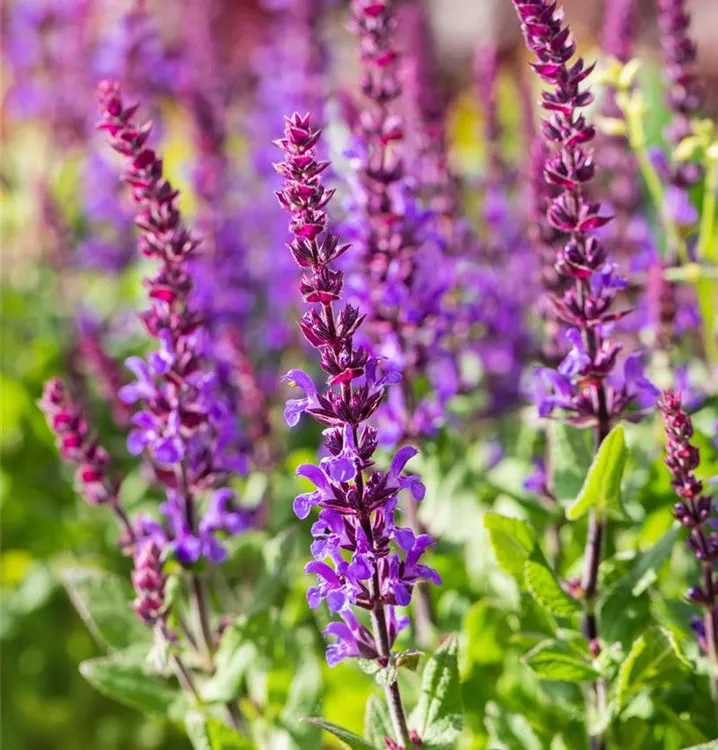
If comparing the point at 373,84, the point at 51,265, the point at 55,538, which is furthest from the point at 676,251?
the point at 51,265

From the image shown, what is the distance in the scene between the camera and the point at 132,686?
1.70 meters

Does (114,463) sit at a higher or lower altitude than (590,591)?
higher

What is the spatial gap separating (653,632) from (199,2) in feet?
8.91

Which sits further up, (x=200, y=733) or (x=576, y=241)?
(x=576, y=241)

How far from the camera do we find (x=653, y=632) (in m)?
1.39

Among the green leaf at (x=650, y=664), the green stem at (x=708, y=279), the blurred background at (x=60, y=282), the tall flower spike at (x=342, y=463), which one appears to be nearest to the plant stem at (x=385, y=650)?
the tall flower spike at (x=342, y=463)

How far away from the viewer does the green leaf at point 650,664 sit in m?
1.37

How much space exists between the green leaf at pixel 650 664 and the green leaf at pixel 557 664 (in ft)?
0.17

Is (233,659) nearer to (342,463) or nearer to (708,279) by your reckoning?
(342,463)

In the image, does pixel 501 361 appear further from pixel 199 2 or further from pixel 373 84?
pixel 199 2

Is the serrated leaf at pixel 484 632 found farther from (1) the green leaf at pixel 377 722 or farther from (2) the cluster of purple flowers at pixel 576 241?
(2) the cluster of purple flowers at pixel 576 241

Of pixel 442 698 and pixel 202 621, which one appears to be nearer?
pixel 442 698

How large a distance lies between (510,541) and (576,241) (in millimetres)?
466

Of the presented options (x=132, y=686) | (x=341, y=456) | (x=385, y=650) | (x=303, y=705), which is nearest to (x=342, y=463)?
(x=341, y=456)
